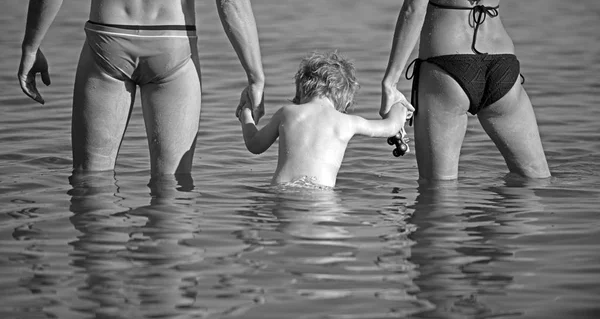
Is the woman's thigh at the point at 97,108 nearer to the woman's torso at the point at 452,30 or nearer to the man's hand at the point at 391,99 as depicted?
the man's hand at the point at 391,99

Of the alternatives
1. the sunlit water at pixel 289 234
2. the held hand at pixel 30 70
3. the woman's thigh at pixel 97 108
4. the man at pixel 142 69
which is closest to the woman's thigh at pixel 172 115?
the man at pixel 142 69

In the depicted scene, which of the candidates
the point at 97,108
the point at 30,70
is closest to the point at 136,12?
the point at 97,108

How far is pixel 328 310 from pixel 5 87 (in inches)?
275

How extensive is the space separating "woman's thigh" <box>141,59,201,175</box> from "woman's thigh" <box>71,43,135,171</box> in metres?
0.14

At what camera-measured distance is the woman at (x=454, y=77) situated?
19.2ft

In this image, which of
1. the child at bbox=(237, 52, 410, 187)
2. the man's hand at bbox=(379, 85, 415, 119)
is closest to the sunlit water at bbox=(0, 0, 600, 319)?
the child at bbox=(237, 52, 410, 187)

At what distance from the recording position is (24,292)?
4594 millimetres

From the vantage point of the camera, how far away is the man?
18.4ft

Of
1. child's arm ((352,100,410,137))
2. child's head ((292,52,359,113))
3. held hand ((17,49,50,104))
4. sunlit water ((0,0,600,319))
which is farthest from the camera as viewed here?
child's head ((292,52,359,113))

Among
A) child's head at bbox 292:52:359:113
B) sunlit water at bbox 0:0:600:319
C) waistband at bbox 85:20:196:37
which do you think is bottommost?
sunlit water at bbox 0:0:600:319

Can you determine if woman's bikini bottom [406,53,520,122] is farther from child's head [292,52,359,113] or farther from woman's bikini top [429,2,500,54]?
child's head [292,52,359,113]

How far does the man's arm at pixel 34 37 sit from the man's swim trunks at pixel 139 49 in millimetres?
249

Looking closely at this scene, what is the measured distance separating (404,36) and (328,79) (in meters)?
0.62

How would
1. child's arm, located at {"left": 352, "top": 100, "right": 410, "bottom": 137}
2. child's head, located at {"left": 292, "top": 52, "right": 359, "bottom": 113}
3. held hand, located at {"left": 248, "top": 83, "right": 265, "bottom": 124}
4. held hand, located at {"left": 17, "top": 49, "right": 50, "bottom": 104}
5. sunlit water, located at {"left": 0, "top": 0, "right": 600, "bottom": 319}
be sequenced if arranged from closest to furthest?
sunlit water, located at {"left": 0, "top": 0, "right": 600, "bottom": 319} < held hand, located at {"left": 17, "top": 49, "right": 50, "bottom": 104} < held hand, located at {"left": 248, "top": 83, "right": 265, "bottom": 124} < child's arm, located at {"left": 352, "top": 100, "right": 410, "bottom": 137} < child's head, located at {"left": 292, "top": 52, "right": 359, "bottom": 113}
